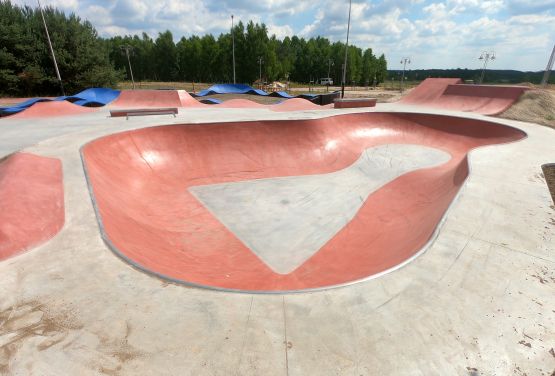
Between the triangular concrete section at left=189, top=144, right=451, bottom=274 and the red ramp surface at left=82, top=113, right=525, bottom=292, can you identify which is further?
the triangular concrete section at left=189, top=144, right=451, bottom=274

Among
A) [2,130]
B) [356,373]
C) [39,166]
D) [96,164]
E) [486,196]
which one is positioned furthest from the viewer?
[2,130]

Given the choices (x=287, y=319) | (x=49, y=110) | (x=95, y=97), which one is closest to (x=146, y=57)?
(x=95, y=97)

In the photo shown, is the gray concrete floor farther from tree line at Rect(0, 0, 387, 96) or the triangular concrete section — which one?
tree line at Rect(0, 0, 387, 96)

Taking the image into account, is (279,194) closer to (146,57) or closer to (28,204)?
(28,204)

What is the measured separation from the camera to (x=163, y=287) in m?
3.88

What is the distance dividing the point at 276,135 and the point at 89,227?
420 inches

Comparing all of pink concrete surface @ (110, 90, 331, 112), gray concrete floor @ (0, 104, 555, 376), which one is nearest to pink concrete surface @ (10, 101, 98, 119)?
pink concrete surface @ (110, 90, 331, 112)

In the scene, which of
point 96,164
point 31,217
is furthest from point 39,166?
point 31,217

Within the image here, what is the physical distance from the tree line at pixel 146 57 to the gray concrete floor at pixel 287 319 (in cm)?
3765

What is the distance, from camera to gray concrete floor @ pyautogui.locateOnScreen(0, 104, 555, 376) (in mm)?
2855

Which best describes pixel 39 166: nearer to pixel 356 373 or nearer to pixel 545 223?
pixel 356 373

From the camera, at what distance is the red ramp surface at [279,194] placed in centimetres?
627

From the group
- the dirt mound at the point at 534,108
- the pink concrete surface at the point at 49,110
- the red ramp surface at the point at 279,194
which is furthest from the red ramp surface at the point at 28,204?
the dirt mound at the point at 534,108

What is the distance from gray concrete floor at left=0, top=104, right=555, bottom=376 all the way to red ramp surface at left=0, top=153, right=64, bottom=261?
1.07 feet
